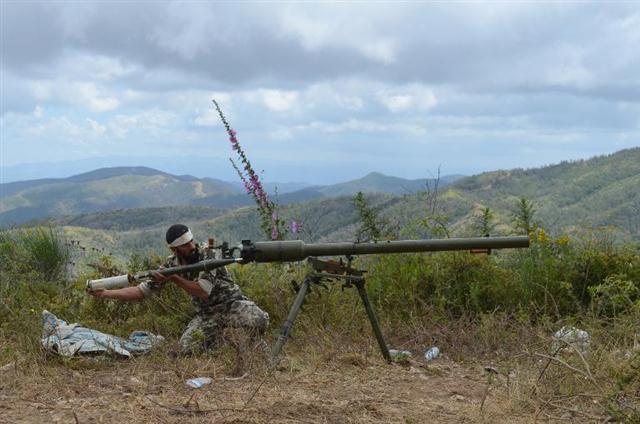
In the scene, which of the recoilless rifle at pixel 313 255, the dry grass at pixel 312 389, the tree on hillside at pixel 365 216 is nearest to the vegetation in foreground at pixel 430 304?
the dry grass at pixel 312 389

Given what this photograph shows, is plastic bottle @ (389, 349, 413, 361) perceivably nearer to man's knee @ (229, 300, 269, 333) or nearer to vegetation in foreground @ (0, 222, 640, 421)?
vegetation in foreground @ (0, 222, 640, 421)

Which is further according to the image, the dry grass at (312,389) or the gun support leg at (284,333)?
the gun support leg at (284,333)

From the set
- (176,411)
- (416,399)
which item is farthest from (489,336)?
(176,411)

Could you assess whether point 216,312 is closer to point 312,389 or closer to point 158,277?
point 158,277

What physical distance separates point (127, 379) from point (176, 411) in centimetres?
107

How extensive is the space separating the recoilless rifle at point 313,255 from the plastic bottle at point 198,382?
Answer: 19.9 inches

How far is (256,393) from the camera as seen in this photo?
15.5ft

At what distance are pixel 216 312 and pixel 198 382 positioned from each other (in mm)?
1530

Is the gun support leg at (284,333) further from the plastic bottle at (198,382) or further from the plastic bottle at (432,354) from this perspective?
the plastic bottle at (432,354)

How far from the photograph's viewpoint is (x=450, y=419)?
4391 mm

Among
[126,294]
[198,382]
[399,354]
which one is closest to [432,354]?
[399,354]

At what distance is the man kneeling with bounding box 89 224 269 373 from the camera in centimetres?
595

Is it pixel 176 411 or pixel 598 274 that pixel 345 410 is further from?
pixel 598 274

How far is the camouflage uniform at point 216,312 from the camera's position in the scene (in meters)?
6.12
